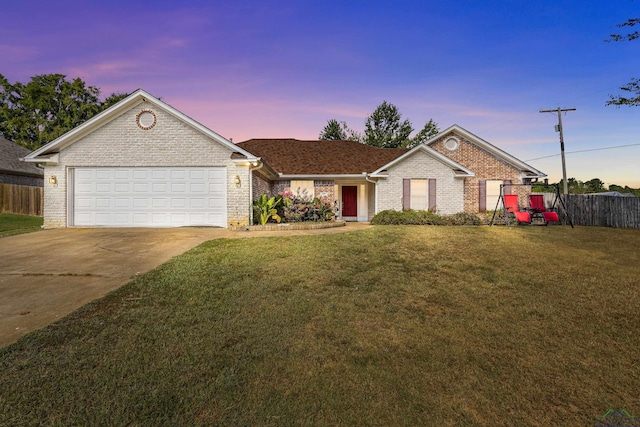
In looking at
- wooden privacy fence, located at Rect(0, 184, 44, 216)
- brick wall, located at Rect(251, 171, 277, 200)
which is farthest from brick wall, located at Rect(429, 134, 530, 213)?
wooden privacy fence, located at Rect(0, 184, 44, 216)

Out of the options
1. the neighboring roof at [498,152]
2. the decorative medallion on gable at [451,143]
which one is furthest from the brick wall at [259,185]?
the decorative medallion on gable at [451,143]

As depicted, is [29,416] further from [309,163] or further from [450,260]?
[309,163]

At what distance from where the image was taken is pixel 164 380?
103 inches

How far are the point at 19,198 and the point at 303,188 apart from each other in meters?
17.2

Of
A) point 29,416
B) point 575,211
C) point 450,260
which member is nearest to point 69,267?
point 29,416

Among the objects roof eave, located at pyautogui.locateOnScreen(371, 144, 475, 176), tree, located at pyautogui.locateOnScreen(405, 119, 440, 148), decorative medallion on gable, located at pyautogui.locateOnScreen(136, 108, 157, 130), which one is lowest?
roof eave, located at pyautogui.locateOnScreen(371, 144, 475, 176)

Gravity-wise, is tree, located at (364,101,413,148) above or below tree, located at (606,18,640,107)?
above

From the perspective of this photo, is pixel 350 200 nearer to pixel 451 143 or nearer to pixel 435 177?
pixel 435 177

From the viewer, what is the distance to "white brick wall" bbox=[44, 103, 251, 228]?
1195cm

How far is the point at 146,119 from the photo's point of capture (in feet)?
39.6

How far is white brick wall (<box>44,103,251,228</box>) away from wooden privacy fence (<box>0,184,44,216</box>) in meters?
8.74

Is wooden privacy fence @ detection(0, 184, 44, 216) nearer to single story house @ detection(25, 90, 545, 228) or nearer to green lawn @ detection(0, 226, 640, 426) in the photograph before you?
single story house @ detection(25, 90, 545, 228)

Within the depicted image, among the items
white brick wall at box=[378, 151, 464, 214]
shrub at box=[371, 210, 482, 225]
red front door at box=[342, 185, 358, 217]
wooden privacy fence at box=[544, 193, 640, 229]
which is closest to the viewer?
wooden privacy fence at box=[544, 193, 640, 229]

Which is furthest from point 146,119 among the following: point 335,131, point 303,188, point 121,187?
point 335,131
